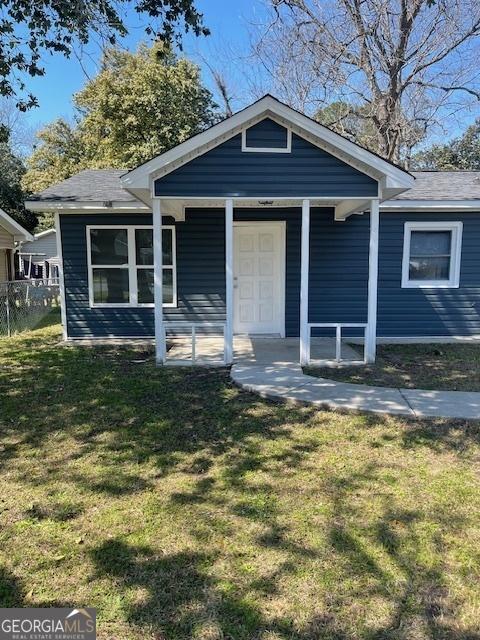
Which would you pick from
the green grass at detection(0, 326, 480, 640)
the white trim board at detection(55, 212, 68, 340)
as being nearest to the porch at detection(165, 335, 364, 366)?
the green grass at detection(0, 326, 480, 640)

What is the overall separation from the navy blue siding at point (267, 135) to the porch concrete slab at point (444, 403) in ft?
12.1

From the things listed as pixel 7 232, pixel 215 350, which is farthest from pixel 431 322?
pixel 7 232

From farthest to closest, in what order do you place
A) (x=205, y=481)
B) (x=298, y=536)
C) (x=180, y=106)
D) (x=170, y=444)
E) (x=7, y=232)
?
(x=180, y=106)
(x=7, y=232)
(x=170, y=444)
(x=205, y=481)
(x=298, y=536)

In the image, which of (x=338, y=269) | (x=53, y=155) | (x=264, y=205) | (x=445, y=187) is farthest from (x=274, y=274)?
(x=53, y=155)

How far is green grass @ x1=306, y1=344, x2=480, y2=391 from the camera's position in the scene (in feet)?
19.3

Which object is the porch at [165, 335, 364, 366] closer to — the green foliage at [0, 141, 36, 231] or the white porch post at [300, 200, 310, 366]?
the white porch post at [300, 200, 310, 366]

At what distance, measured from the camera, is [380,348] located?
8141 mm

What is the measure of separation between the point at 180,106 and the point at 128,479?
72.2ft

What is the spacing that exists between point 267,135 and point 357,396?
3.71m

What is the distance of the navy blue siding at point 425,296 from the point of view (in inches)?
346

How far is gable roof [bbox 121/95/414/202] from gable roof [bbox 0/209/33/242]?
1017cm

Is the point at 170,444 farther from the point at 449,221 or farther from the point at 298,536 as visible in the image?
the point at 449,221

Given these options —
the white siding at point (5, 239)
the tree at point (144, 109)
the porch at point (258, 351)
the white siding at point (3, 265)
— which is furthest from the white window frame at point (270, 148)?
the tree at point (144, 109)

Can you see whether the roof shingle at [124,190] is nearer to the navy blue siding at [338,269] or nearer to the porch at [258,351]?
the navy blue siding at [338,269]
